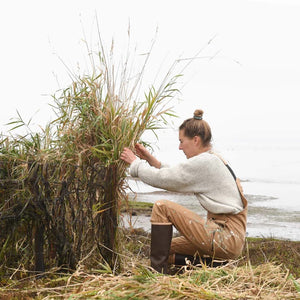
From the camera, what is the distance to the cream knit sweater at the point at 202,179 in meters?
3.75

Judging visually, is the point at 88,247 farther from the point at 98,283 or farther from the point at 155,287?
the point at 155,287

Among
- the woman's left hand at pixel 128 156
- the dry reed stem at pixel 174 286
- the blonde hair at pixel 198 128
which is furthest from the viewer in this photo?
the blonde hair at pixel 198 128

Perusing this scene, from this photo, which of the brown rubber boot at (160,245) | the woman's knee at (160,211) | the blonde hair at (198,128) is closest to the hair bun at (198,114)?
the blonde hair at (198,128)

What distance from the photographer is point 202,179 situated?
381 centimetres

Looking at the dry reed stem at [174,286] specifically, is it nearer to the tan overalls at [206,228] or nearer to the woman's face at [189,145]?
the tan overalls at [206,228]

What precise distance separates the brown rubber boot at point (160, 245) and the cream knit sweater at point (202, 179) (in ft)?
1.09

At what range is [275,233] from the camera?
25.5 feet

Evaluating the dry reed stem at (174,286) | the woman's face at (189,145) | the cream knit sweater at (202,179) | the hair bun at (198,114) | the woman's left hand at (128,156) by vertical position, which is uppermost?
the hair bun at (198,114)

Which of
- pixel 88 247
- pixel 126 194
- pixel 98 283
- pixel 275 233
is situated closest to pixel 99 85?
pixel 126 194

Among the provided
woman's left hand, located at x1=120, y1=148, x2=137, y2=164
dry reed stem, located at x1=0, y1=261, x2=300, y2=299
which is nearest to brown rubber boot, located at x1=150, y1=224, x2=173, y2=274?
dry reed stem, located at x1=0, y1=261, x2=300, y2=299

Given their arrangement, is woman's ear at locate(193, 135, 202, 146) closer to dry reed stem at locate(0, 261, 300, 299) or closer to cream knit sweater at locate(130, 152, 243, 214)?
cream knit sweater at locate(130, 152, 243, 214)

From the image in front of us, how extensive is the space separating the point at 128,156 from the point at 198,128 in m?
0.65

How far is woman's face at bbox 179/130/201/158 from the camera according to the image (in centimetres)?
395

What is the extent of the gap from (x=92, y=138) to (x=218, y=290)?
1.60m
